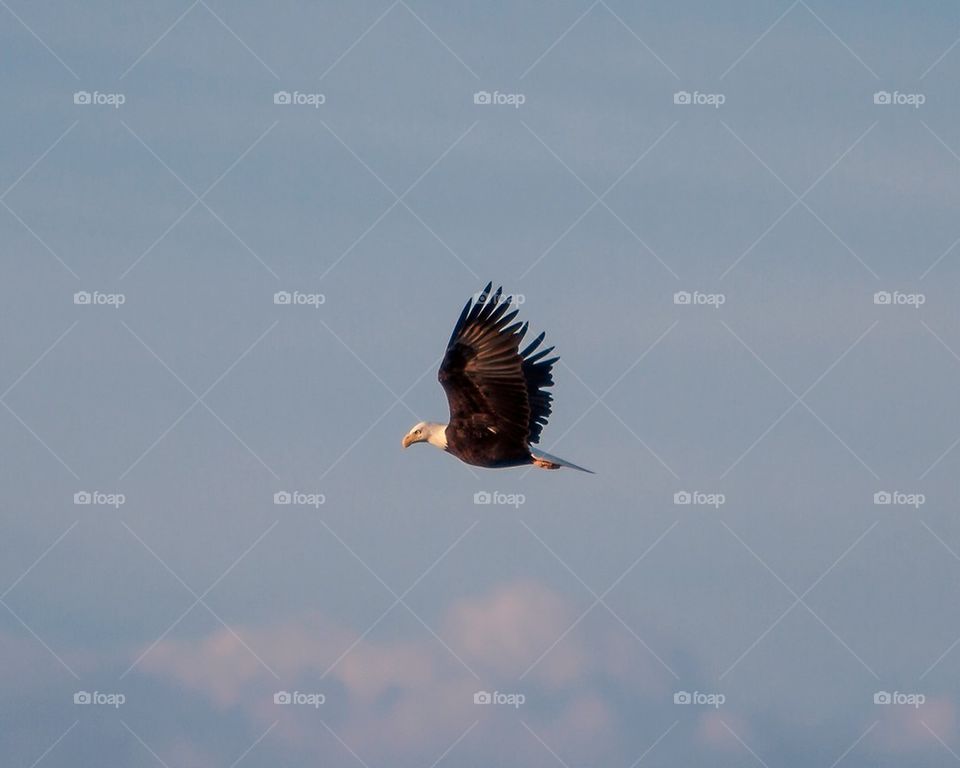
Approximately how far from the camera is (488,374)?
69.0 meters

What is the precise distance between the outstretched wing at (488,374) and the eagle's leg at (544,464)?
1.50 ft

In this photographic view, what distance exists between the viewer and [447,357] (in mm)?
68812

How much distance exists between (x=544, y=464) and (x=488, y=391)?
6.14 ft

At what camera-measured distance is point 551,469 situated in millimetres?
69938

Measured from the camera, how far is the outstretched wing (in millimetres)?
68625

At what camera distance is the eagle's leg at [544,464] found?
229 ft

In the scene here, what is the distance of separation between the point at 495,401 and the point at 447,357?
127cm

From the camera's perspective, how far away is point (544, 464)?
2753 inches

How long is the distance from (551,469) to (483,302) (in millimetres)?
3648

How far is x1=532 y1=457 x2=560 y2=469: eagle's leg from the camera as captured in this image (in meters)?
69.9

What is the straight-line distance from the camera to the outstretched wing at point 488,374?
68.6m

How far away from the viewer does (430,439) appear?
71.4m

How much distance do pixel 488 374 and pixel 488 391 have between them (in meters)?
0.36

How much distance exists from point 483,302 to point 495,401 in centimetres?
199
